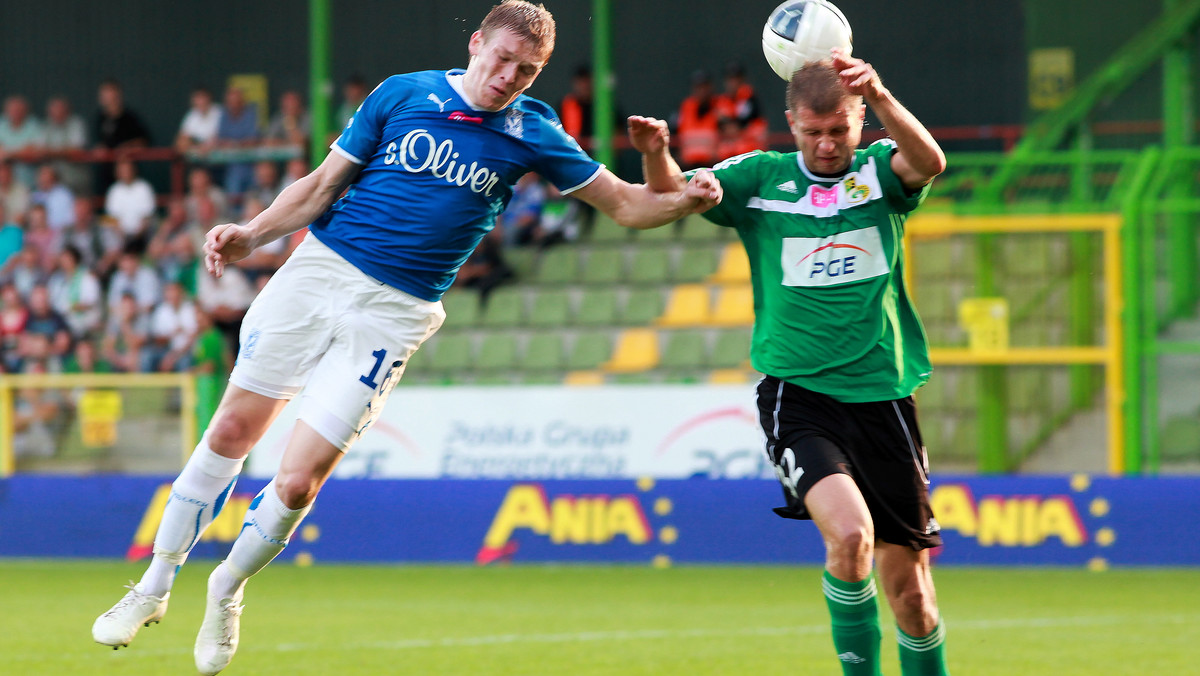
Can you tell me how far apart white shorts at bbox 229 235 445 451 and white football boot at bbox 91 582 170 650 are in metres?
0.84

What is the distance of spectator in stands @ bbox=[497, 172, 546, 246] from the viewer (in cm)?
1666

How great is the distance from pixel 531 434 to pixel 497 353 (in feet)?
9.29

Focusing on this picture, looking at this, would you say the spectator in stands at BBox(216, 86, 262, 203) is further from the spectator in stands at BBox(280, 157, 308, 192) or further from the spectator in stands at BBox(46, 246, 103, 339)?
the spectator in stands at BBox(46, 246, 103, 339)

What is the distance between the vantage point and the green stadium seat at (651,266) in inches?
626

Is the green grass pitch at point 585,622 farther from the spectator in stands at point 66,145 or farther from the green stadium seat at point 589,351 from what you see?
the spectator in stands at point 66,145

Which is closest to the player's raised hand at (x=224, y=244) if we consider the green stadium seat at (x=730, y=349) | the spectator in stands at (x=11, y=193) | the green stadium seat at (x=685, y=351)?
the green stadium seat at (x=730, y=349)

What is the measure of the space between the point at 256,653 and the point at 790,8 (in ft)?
12.3

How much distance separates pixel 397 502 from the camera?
472 inches

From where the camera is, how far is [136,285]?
53.7 ft

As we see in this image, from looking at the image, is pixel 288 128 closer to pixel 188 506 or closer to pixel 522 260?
pixel 522 260

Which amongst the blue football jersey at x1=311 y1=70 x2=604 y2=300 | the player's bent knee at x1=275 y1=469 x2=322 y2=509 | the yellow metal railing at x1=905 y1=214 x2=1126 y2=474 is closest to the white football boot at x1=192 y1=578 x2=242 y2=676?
the player's bent knee at x1=275 y1=469 x2=322 y2=509

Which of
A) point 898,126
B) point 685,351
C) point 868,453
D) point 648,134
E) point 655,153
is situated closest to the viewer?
point 898,126

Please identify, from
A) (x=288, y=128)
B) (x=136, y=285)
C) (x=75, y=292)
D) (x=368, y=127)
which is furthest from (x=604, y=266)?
(x=368, y=127)

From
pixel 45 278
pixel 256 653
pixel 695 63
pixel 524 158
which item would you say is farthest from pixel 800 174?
pixel 695 63
